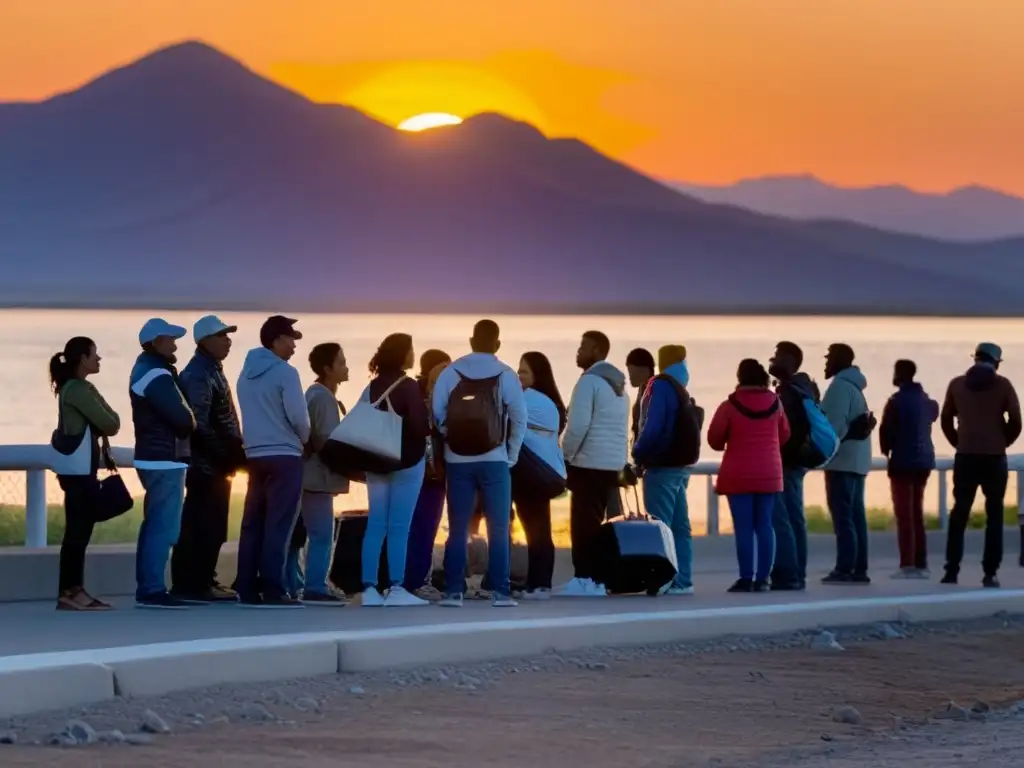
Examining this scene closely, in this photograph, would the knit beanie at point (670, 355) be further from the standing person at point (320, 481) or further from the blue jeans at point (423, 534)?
the standing person at point (320, 481)

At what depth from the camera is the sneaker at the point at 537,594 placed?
16281 mm

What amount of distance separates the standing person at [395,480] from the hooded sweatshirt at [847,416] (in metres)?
4.27

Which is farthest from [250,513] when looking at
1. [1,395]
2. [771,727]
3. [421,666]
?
[1,395]

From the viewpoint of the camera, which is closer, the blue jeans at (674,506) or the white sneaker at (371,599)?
the white sneaker at (371,599)

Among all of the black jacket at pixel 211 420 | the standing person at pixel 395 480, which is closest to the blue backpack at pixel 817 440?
the standing person at pixel 395 480

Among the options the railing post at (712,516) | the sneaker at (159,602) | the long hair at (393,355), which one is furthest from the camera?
the railing post at (712,516)

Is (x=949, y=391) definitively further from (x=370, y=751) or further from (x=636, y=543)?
(x=370, y=751)

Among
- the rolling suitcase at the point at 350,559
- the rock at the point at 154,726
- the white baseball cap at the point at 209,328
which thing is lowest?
the rock at the point at 154,726

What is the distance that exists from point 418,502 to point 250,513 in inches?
63.1

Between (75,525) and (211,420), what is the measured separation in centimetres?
106

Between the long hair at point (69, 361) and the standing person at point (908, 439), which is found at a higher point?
the long hair at point (69, 361)

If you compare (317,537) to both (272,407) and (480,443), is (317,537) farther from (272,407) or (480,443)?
(480,443)

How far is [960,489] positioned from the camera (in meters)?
18.2

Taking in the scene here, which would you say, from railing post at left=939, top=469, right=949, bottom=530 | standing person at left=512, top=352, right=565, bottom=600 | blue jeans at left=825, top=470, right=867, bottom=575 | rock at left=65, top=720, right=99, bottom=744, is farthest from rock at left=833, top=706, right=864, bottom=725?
railing post at left=939, top=469, right=949, bottom=530
